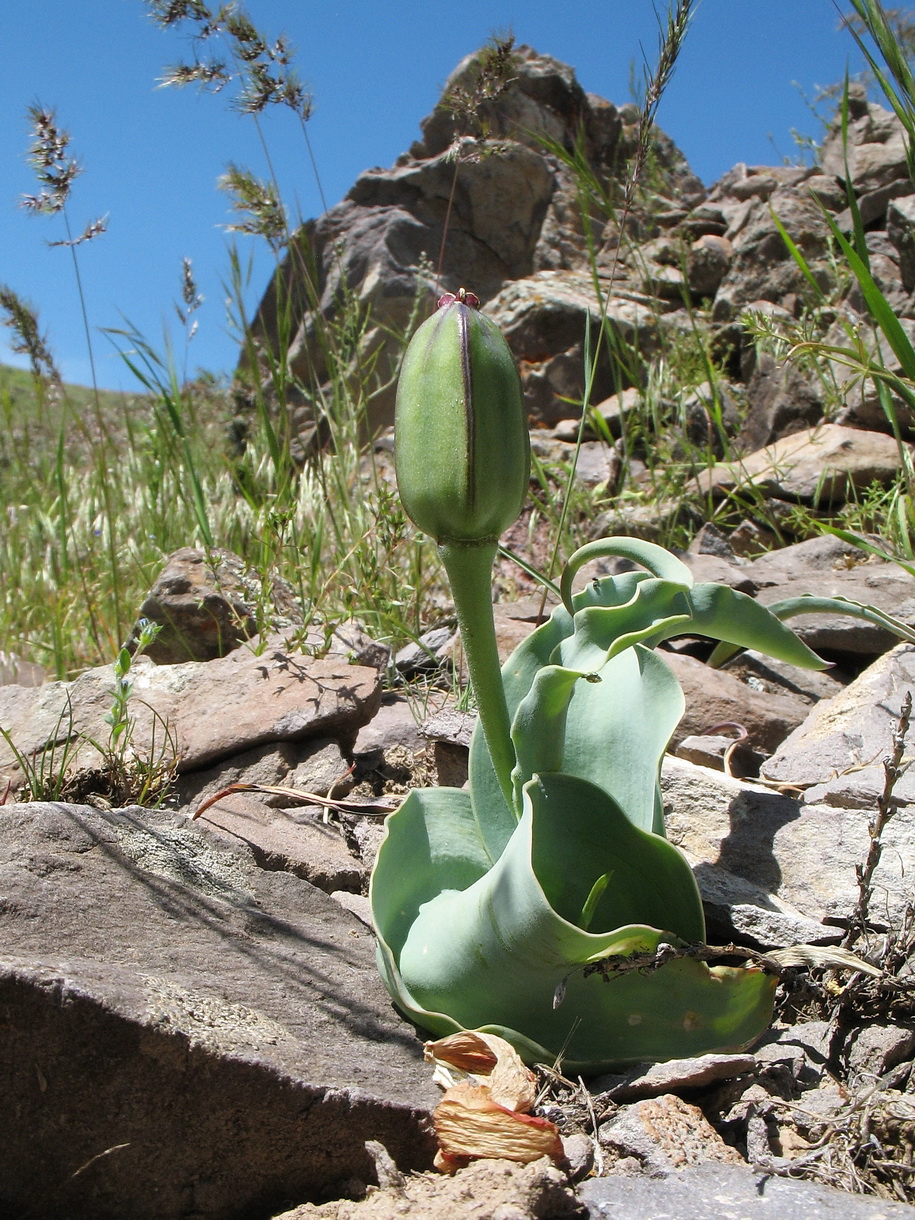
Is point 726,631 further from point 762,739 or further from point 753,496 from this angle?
point 753,496

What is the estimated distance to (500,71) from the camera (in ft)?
7.52

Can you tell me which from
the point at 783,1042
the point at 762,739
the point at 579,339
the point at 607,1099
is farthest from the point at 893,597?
the point at 579,339

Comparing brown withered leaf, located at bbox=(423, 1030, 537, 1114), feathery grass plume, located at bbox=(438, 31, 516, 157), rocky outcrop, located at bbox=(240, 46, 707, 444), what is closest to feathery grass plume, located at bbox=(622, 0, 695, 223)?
feathery grass plume, located at bbox=(438, 31, 516, 157)

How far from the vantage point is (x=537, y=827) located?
1103 mm

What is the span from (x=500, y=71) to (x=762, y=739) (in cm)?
165

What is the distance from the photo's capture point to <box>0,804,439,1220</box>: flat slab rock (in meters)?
0.92

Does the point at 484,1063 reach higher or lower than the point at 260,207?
lower

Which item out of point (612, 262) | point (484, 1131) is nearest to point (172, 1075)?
point (484, 1131)

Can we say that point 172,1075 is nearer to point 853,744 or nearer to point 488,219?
point 853,744

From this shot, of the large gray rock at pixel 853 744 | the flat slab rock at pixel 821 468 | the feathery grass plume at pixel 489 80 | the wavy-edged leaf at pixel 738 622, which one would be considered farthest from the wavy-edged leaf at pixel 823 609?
the flat slab rock at pixel 821 468

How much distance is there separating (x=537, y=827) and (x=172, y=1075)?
447 millimetres

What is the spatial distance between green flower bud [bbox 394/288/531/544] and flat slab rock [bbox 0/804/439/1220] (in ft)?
1.87

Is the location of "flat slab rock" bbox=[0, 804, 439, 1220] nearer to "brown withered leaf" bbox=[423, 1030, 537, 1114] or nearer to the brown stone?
"brown withered leaf" bbox=[423, 1030, 537, 1114]

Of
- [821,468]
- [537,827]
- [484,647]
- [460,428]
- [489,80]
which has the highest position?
[489,80]
